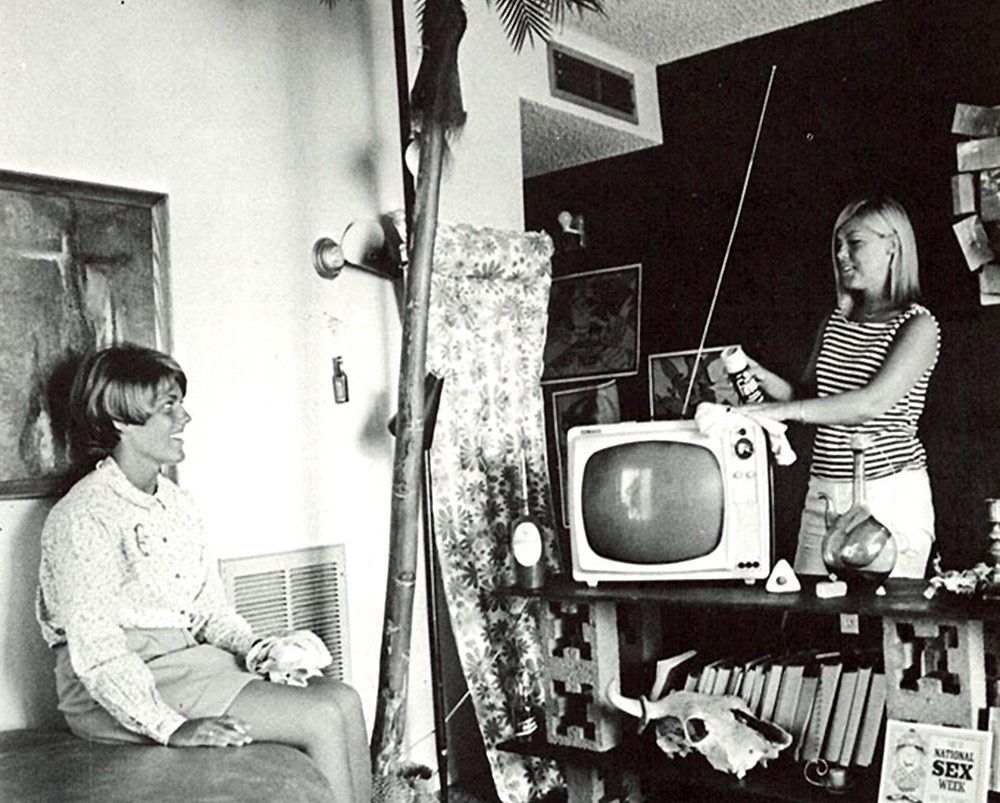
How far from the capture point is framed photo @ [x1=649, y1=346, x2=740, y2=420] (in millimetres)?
4117

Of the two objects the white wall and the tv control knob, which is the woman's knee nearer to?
the white wall

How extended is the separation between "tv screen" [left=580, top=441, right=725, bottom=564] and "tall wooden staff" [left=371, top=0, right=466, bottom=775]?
0.53 meters

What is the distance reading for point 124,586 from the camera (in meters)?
2.26

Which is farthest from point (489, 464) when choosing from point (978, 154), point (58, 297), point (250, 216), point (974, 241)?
point (978, 154)

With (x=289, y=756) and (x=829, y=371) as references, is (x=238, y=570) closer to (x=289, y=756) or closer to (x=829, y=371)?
(x=289, y=756)

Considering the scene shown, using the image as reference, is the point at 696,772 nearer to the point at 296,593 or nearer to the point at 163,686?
the point at 296,593

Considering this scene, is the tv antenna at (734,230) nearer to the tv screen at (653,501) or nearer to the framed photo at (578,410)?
the framed photo at (578,410)

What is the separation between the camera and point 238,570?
2803 mm

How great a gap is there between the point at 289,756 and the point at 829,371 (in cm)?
177

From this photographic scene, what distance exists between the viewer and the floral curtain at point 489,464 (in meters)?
3.17

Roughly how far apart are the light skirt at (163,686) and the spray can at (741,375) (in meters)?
1.49

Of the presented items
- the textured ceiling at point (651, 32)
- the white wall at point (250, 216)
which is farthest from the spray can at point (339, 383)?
the textured ceiling at point (651, 32)

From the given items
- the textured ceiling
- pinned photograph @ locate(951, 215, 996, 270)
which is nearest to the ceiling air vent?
the textured ceiling

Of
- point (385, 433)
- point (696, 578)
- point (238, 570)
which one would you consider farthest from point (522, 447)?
point (238, 570)
